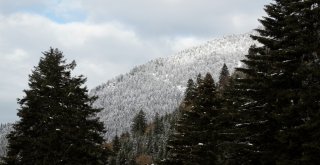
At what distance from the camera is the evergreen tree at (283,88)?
20.0m

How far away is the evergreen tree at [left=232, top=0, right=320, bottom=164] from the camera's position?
20.0 meters

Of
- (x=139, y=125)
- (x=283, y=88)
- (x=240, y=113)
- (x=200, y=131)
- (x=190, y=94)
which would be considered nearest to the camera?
(x=283, y=88)

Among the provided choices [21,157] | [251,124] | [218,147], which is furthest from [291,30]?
[21,157]

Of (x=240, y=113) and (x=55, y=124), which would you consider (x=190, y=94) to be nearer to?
(x=55, y=124)

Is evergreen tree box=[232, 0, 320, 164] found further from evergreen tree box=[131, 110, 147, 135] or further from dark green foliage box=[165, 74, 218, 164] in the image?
evergreen tree box=[131, 110, 147, 135]

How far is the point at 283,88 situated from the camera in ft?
72.2

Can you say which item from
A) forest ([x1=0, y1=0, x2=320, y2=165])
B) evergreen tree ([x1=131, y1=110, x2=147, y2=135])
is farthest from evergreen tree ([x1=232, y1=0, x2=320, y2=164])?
evergreen tree ([x1=131, y1=110, x2=147, y2=135])

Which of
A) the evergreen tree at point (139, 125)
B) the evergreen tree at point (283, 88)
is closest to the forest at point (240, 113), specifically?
the evergreen tree at point (283, 88)

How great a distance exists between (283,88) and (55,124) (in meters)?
14.3

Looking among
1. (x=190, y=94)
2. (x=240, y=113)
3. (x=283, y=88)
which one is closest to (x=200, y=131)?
(x=240, y=113)

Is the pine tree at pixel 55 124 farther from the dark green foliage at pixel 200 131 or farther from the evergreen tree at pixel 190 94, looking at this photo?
the evergreen tree at pixel 190 94

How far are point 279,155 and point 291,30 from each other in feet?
18.6

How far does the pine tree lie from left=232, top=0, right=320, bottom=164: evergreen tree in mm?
10715

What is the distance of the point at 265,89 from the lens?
74.1ft
